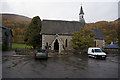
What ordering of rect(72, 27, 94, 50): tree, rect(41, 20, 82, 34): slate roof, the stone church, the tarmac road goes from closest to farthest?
the tarmac road → rect(72, 27, 94, 50): tree → the stone church → rect(41, 20, 82, 34): slate roof

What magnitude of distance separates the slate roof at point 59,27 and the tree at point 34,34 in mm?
2426

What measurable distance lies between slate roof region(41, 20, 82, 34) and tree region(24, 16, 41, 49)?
95.5 inches

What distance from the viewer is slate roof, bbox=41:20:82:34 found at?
3000 cm

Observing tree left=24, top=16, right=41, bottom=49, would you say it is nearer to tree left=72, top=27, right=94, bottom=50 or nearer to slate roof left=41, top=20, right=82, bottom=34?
slate roof left=41, top=20, right=82, bottom=34

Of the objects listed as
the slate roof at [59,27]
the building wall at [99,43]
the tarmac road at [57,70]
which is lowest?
the tarmac road at [57,70]

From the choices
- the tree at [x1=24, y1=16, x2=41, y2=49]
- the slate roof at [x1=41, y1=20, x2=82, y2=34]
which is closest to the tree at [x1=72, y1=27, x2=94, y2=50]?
the slate roof at [x1=41, y1=20, x2=82, y2=34]

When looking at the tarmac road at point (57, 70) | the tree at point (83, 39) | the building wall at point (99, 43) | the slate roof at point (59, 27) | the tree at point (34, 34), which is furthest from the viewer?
the building wall at point (99, 43)

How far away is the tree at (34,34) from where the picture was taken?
30.4 metres

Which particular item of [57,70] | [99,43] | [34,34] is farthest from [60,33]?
[57,70]

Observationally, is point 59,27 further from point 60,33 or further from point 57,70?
point 57,70

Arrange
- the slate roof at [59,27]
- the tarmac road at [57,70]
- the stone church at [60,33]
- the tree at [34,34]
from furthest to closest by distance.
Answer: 1. the tree at [34,34]
2. the slate roof at [59,27]
3. the stone church at [60,33]
4. the tarmac road at [57,70]

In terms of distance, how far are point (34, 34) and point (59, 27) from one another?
27.7 feet

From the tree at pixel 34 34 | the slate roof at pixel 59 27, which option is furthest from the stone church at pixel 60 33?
the tree at pixel 34 34

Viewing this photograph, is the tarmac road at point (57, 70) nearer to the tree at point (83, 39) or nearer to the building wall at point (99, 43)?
the tree at point (83, 39)
